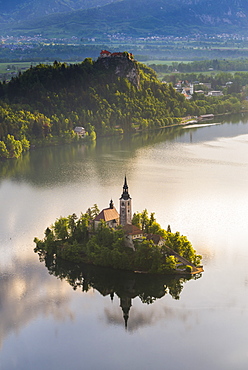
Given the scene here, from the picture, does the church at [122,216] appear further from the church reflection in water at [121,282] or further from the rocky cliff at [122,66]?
the rocky cliff at [122,66]

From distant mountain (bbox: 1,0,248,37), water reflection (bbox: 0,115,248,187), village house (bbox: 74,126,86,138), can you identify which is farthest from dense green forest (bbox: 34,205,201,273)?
distant mountain (bbox: 1,0,248,37)

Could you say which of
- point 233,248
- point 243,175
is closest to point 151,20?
point 243,175

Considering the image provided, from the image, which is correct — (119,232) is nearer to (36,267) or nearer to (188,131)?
(36,267)

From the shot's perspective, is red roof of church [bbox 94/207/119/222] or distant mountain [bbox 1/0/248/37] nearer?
red roof of church [bbox 94/207/119/222]

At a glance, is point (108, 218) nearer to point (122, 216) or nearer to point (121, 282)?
point (122, 216)

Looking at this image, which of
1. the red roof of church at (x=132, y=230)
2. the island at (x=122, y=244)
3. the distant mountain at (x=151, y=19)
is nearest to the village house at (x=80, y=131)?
the island at (x=122, y=244)

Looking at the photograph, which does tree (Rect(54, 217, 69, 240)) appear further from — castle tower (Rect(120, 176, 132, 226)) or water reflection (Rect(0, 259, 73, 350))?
castle tower (Rect(120, 176, 132, 226))

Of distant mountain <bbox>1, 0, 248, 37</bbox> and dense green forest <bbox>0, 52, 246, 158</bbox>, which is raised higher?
distant mountain <bbox>1, 0, 248, 37</bbox>
